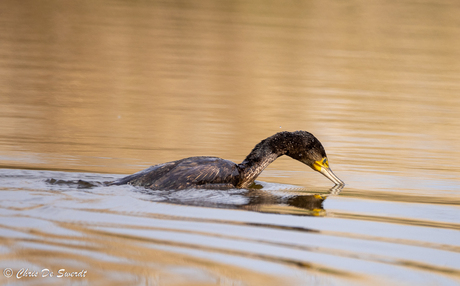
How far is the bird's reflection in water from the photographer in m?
6.75

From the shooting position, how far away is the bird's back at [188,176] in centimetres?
735

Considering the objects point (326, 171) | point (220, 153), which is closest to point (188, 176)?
point (326, 171)

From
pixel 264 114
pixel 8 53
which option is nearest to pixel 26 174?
pixel 264 114

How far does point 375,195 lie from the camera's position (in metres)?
7.84

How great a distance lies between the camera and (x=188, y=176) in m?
7.46

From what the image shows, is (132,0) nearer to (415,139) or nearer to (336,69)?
(336,69)

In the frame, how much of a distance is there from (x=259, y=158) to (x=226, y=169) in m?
0.54

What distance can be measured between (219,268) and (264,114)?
30.3 ft
